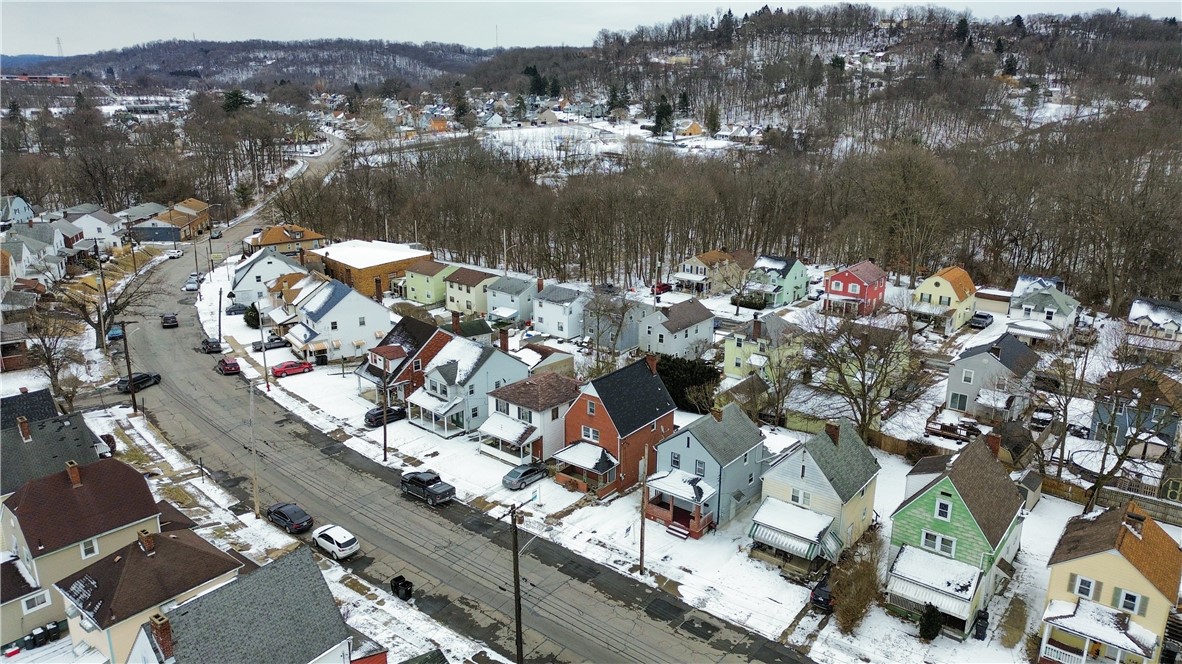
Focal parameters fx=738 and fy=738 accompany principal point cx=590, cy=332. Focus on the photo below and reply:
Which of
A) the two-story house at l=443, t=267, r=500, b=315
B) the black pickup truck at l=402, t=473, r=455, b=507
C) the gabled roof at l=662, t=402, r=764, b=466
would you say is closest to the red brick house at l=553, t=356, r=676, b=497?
the gabled roof at l=662, t=402, r=764, b=466

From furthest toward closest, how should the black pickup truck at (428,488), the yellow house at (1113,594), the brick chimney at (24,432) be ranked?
1. the black pickup truck at (428,488)
2. the brick chimney at (24,432)
3. the yellow house at (1113,594)

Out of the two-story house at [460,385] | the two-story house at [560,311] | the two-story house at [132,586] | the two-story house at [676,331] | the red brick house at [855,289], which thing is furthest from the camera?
the red brick house at [855,289]

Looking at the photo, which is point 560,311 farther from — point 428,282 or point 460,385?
point 460,385

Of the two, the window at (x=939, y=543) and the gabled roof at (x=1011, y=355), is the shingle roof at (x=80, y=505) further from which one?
the gabled roof at (x=1011, y=355)

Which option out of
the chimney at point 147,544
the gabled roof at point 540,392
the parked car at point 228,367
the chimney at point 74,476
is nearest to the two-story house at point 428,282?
→ the parked car at point 228,367

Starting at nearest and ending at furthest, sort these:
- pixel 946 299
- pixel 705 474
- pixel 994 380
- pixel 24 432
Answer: pixel 24 432 → pixel 705 474 → pixel 994 380 → pixel 946 299

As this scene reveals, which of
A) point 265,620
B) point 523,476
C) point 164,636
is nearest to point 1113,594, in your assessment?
point 523,476
